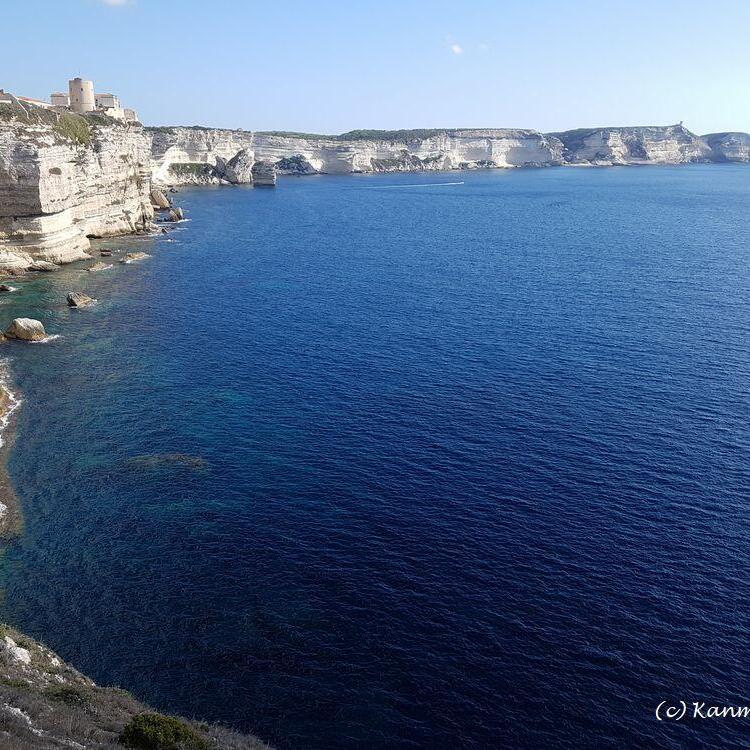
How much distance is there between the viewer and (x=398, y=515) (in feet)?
142

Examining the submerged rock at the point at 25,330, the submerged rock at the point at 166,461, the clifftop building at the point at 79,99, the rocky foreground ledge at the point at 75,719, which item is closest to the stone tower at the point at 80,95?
the clifftop building at the point at 79,99

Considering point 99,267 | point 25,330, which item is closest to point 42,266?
point 99,267

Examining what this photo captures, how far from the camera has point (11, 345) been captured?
238ft

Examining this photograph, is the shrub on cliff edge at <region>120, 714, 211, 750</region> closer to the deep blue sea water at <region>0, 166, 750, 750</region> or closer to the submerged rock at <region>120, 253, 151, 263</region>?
the deep blue sea water at <region>0, 166, 750, 750</region>

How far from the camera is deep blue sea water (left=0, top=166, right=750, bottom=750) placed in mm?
30641

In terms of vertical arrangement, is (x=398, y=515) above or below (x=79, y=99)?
below

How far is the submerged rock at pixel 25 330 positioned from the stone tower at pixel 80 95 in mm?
89630

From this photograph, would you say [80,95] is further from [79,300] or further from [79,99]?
[79,300]

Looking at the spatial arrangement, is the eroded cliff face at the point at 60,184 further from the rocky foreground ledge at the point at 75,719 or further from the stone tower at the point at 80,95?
the rocky foreground ledge at the point at 75,719

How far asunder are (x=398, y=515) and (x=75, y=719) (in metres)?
23.4

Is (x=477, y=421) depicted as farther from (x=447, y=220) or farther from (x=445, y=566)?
(x=447, y=220)

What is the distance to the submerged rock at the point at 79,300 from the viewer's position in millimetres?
86625

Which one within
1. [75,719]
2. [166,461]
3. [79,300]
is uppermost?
[79,300]

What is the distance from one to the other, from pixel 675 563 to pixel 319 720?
71.8 feet
